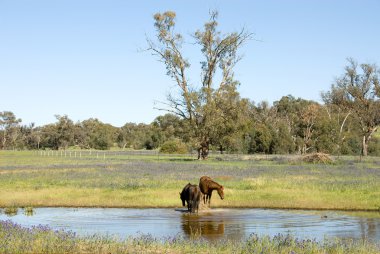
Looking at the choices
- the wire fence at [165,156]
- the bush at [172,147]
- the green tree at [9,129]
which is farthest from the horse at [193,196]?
the green tree at [9,129]

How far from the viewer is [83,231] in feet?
66.5

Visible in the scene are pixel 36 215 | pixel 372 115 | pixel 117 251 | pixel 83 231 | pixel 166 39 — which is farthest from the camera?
pixel 372 115

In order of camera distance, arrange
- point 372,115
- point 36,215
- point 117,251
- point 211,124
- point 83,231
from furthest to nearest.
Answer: point 372,115, point 211,124, point 36,215, point 83,231, point 117,251

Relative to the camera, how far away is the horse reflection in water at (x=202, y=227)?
19444mm

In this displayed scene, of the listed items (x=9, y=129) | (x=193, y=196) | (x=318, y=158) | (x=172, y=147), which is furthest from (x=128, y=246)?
(x=9, y=129)

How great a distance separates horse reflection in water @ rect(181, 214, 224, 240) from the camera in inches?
766

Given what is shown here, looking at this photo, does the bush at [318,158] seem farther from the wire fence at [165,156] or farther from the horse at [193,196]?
the horse at [193,196]

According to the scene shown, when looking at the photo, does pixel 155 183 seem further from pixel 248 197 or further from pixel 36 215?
pixel 36 215

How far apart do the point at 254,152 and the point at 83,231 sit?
93.9 m

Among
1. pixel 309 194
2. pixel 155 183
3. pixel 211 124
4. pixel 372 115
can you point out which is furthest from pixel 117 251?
pixel 372 115

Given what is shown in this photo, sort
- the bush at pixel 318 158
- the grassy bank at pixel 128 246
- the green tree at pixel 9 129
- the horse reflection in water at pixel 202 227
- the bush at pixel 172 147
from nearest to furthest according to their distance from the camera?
the grassy bank at pixel 128 246, the horse reflection in water at pixel 202 227, the bush at pixel 318 158, the bush at pixel 172 147, the green tree at pixel 9 129

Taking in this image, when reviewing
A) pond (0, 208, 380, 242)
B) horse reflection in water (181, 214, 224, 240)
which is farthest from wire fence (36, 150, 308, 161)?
horse reflection in water (181, 214, 224, 240)

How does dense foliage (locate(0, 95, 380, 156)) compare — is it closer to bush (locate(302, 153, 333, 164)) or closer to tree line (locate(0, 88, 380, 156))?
tree line (locate(0, 88, 380, 156))

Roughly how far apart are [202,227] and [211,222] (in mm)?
1334
